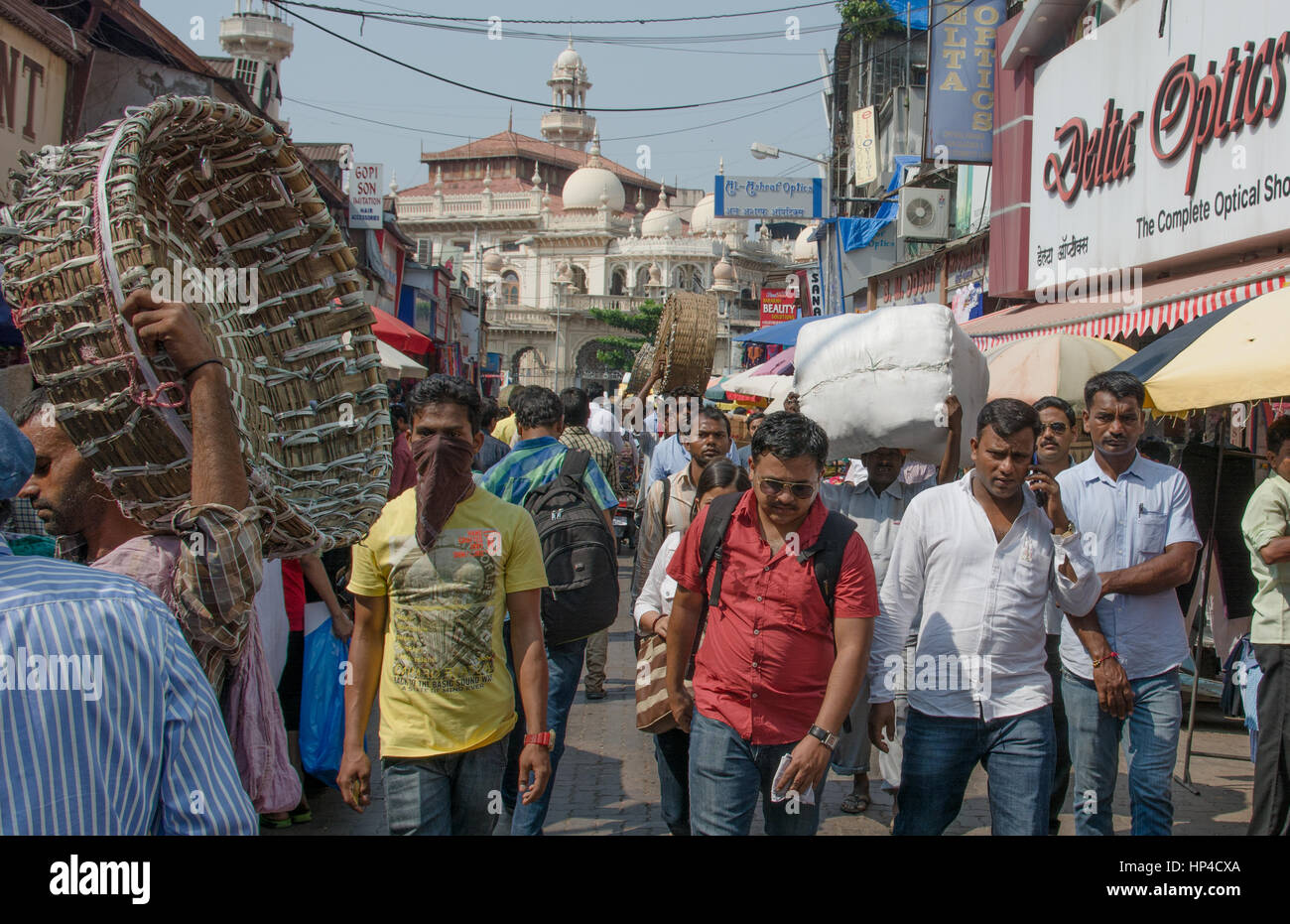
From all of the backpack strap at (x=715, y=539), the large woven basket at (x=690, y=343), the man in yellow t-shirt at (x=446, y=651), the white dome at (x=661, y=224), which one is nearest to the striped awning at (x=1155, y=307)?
the large woven basket at (x=690, y=343)

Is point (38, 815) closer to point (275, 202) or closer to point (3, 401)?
point (275, 202)

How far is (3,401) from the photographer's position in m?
4.86

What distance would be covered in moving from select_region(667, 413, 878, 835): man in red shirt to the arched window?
248 ft

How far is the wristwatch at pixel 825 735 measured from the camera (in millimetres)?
3254

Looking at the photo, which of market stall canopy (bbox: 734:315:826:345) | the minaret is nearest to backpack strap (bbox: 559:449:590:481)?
market stall canopy (bbox: 734:315:826:345)

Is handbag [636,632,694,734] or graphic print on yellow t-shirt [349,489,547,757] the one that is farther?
handbag [636,632,694,734]

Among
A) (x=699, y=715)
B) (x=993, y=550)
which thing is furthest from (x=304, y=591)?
(x=993, y=550)

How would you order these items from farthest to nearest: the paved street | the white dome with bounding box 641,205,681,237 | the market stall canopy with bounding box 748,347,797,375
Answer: the white dome with bounding box 641,205,681,237
the market stall canopy with bounding box 748,347,797,375
the paved street

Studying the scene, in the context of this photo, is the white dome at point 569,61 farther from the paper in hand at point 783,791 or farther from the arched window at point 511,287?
the paper in hand at point 783,791

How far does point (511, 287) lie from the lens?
78000 millimetres

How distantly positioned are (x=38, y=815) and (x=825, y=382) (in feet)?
11.8

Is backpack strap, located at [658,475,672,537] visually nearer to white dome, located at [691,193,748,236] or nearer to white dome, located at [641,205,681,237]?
white dome, located at [691,193,748,236]

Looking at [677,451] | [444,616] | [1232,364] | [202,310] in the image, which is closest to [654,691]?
[444,616]

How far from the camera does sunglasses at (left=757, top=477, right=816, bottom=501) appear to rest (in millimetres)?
3404
